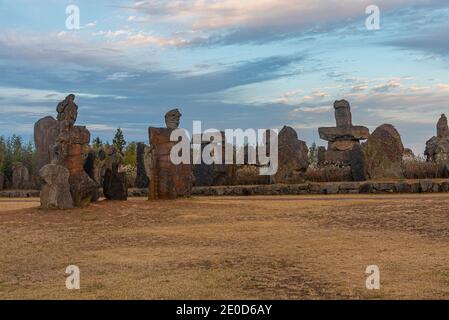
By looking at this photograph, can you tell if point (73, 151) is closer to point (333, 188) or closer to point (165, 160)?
point (165, 160)

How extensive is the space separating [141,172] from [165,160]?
23.7ft

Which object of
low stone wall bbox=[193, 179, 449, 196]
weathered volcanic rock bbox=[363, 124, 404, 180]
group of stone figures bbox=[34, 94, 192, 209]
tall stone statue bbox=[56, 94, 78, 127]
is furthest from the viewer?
weathered volcanic rock bbox=[363, 124, 404, 180]

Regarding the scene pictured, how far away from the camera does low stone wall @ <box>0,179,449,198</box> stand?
22.3m

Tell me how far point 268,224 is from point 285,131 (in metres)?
14.6

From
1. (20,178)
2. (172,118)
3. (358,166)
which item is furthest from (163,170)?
(20,178)

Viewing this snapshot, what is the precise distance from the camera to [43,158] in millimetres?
29453

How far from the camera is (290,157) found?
89.0 ft

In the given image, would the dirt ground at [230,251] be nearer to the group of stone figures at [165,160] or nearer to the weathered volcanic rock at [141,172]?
the group of stone figures at [165,160]

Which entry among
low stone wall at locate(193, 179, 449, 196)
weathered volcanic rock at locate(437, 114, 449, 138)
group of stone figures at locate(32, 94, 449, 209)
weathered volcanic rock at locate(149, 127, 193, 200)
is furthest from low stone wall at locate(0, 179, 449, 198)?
weathered volcanic rock at locate(437, 114, 449, 138)

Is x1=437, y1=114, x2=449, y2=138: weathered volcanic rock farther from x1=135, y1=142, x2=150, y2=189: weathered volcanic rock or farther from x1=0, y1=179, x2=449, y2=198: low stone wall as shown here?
x1=135, y1=142, x2=150, y2=189: weathered volcanic rock

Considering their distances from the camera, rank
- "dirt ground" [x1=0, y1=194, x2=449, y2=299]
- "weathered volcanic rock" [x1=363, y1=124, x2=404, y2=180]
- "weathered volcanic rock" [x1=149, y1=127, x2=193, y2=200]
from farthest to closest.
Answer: "weathered volcanic rock" [x1=363, y1=124, x2=404, y2=180], "weathered volcanic rock" [x1=149, y1=127, x2=193, y2=200], "dirt ground" [x1=0, y1=194, x2=449, y2=299]

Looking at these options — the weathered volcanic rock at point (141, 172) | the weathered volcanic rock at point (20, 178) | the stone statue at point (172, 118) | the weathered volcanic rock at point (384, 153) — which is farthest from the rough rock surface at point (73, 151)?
the weathered volcanic rock at point (20, 178)

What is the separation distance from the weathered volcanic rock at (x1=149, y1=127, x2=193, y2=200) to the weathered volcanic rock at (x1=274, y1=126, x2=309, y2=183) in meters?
7.05
